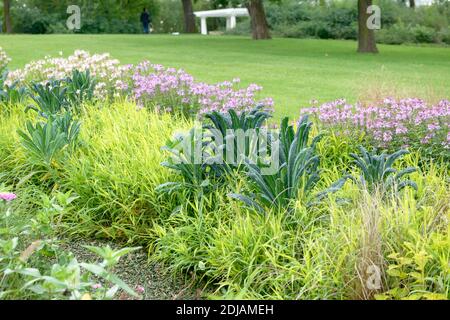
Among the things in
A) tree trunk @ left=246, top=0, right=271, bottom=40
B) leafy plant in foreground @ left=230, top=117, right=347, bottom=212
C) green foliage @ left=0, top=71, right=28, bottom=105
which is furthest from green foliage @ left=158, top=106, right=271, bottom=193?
tree trunk @ left=246, top=0, right=271, bottom=40

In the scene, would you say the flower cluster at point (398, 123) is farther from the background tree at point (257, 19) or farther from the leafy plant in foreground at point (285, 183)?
the background tree at point (257, 19)

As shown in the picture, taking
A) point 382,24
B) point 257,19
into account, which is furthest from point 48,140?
point 382,24

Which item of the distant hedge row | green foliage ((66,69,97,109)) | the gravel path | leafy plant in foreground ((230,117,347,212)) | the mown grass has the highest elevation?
the distant hedge row

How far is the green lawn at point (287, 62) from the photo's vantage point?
39.0 feet

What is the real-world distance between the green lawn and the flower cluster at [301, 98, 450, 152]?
4.21 feet

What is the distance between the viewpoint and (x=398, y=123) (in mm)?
6113

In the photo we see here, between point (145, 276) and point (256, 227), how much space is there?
829 mm

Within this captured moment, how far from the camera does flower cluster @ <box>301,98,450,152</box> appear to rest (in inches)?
235

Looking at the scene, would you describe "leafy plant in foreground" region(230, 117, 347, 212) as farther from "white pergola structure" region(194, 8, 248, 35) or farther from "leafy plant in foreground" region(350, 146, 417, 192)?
"white pergola structure" region(194, 8, 248, 35)

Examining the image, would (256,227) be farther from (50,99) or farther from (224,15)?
(224,15)

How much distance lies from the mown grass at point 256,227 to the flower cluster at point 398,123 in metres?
0.34

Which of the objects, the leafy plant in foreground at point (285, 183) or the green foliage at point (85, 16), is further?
the green foliage at point (85, 16)

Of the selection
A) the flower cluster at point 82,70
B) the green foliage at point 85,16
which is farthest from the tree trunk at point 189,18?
the flower cluster at point 82,70
